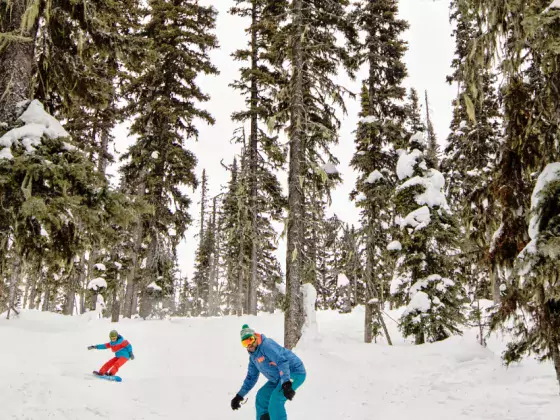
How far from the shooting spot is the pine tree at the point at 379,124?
17.3 m

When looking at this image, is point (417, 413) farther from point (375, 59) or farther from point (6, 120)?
point (375, 59)

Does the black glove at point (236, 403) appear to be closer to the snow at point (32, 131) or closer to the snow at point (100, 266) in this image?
the snow at point (32, 131)

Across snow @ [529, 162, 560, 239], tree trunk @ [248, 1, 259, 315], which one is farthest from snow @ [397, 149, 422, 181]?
snow @ [529, 162, 560, 239]

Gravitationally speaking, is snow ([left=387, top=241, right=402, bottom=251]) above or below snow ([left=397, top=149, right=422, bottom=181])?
below

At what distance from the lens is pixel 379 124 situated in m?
17.2

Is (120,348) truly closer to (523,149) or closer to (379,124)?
→ (523,149)

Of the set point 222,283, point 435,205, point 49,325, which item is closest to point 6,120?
point 49,325

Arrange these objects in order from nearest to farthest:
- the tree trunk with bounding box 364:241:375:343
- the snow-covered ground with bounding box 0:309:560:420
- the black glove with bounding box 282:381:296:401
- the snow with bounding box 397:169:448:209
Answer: the black glove with bounding box 282:381:296:401
the snow-covered ground with bounding box 0:309:560:420
the snow with bounding box 397:169:448:209
the tree trunk with bounding box 364:241:375:343

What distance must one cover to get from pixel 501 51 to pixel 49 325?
59.9 ft

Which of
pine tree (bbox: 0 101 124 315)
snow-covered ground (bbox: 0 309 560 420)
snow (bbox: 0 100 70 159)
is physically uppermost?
snow (bbox: 0 100 70 159)

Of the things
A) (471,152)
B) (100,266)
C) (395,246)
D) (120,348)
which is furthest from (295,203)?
(100,266)

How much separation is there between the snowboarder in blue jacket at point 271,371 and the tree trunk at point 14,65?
536 centimetres

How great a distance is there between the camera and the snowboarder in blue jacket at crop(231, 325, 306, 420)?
5668 mm

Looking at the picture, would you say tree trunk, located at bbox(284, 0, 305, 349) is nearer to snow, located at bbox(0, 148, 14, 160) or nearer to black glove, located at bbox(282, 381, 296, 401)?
black glove, located at bbox(282, 381, 296, 401)
